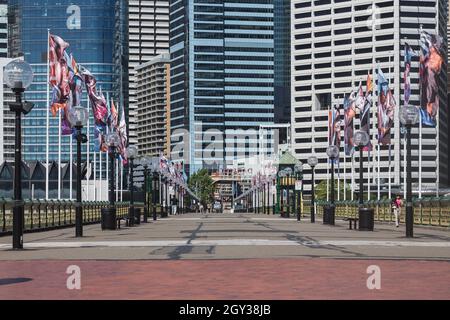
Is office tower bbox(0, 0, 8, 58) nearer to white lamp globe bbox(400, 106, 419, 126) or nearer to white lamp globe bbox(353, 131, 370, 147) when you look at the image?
white lamp globe bbox(353, 131, 370, 147)

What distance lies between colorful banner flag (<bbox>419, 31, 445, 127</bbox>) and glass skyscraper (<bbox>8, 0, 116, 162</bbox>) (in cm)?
13636

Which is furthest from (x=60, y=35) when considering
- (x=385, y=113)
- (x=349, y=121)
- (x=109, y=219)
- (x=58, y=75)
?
(x=109, y=219)

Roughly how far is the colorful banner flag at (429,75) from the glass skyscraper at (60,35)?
13636 cm

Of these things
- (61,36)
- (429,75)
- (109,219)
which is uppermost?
(61,36)

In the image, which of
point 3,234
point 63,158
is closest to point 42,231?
point 3,234

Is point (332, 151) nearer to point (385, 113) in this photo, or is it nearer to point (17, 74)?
point (385, 113)

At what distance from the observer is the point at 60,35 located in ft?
607

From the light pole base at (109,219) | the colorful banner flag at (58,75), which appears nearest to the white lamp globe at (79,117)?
the light pole base at (109,219)

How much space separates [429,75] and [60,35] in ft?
503

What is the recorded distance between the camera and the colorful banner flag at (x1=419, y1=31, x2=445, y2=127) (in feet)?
133

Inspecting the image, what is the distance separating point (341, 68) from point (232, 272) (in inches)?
7400
